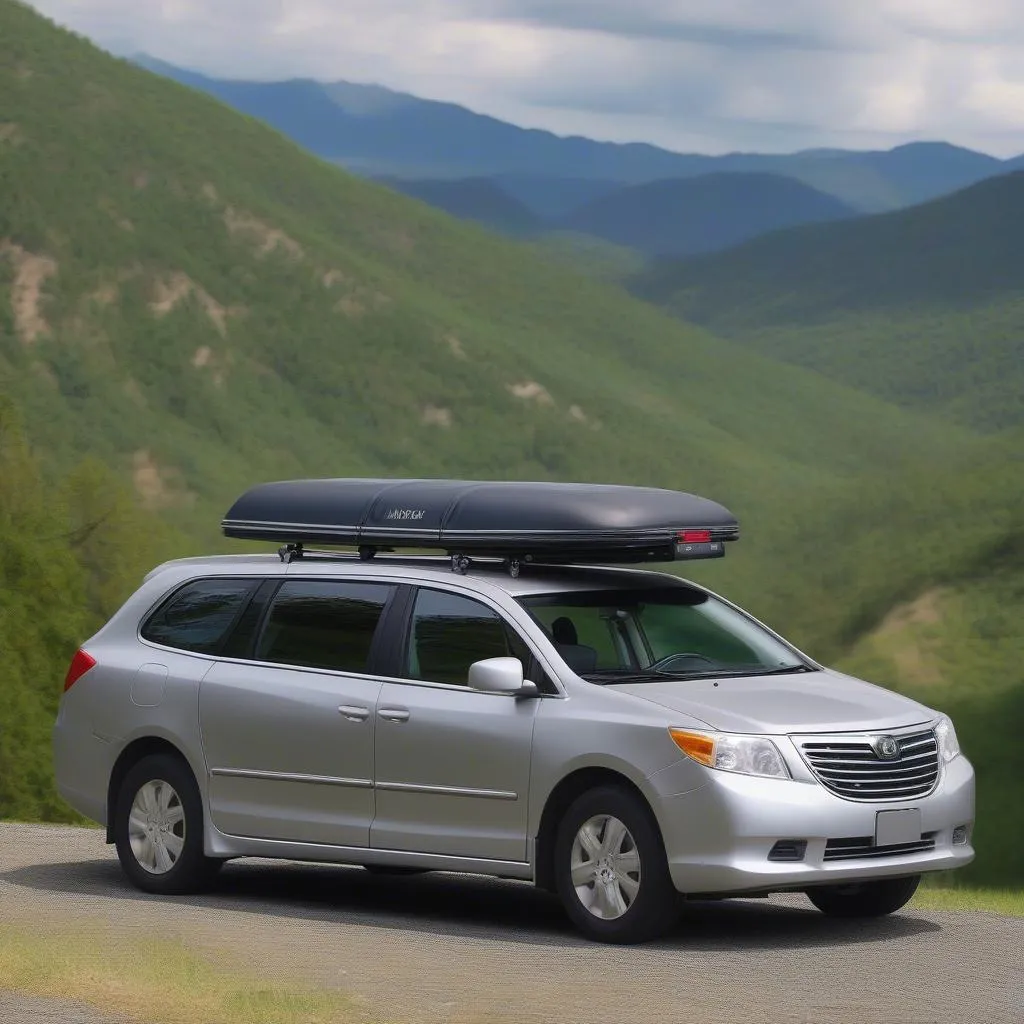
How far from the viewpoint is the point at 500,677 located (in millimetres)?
9484

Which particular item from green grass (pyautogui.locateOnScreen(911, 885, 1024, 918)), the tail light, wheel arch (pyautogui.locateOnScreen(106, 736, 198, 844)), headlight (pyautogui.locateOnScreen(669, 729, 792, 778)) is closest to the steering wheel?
headlight (pyautogui.locateOnScreen(669, 729, 792, 778))

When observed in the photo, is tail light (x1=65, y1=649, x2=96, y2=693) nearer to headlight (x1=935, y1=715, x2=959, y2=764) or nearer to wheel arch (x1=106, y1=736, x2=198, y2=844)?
wheel arch (x1=106, y1=736, x2=198, y2=844)

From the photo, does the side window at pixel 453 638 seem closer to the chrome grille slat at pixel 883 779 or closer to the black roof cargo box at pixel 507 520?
the black roof cargo box at pixel 507 520

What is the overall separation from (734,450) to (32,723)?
100821mm

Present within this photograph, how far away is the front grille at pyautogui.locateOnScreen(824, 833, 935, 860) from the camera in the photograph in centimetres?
910

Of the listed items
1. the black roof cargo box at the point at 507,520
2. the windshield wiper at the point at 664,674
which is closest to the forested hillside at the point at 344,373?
the black roof cargo box at the point at 507,520

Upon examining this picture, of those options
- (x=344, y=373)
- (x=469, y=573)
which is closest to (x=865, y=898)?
(x=469, y=573)

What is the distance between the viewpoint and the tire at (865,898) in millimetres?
10125

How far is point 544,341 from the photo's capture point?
156750 mm

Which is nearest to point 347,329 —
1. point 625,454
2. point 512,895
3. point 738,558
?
point 625,454

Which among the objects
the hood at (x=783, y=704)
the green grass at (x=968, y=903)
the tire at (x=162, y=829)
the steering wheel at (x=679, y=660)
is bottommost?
the green grass at (x=968, y=903)

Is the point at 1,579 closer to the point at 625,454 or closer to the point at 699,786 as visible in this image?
the point at 699,786

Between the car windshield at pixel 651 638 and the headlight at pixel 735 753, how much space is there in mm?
730

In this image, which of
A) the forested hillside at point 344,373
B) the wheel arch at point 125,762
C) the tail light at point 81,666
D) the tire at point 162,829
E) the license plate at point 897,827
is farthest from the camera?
the forested hillside at point 344,373
